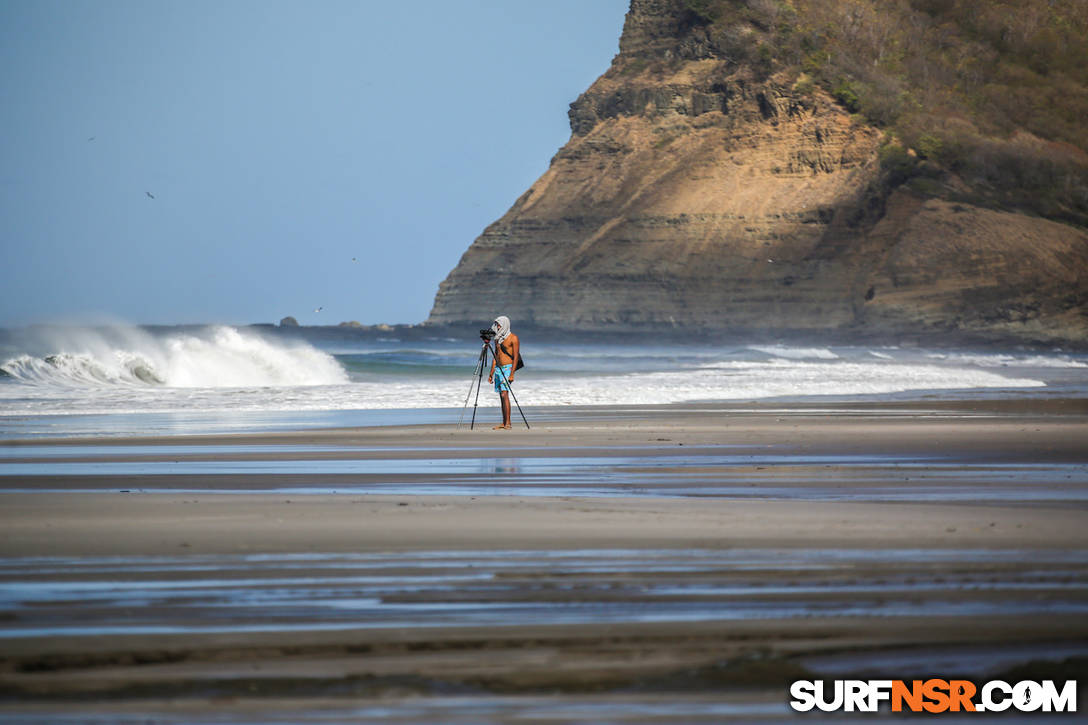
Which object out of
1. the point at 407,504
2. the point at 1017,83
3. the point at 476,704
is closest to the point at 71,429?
the point at 407,504

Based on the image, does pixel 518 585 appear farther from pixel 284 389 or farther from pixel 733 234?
pixel 733 234

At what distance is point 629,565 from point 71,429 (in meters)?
10.7

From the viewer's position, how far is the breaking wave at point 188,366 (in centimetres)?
2641

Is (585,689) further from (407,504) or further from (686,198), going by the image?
(686,198)

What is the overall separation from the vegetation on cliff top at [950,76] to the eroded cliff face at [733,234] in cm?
212

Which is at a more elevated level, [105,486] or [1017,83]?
[1017,83]

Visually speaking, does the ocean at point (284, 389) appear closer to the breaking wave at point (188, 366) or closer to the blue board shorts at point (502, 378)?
the breaking wave at point (188, 366)

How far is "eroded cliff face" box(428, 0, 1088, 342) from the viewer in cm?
7988

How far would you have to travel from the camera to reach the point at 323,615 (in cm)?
459

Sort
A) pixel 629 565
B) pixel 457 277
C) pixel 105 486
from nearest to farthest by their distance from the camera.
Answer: pixel 629 565 → pixel 105 486 → pixel 457 277

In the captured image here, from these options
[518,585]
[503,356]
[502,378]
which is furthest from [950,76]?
[518,585]

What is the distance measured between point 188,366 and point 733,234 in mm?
63138

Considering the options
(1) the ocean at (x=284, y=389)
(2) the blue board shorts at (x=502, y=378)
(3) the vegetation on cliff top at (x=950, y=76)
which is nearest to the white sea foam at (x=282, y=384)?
(1) the ocean at (x=284, y=389)

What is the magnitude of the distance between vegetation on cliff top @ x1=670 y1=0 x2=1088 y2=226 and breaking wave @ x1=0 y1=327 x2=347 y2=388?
6390 cm
